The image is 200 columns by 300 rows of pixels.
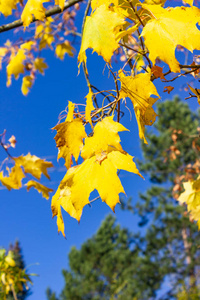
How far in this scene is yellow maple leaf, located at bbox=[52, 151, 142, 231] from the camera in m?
0.67

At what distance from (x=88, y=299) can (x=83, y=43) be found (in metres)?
13.1

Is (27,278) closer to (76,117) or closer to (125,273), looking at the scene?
(76,117)

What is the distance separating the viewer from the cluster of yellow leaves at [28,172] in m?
1.42

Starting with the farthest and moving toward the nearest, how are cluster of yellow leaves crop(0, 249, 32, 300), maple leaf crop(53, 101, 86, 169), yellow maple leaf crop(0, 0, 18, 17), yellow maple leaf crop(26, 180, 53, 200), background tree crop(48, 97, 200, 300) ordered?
1. background tree crop(48, 97, 200, 300)
2. cluster of yellow leaves crop(0, 249, 32, 300)
3. yellow maple leaf crop(26, 180, 53, 200)
4. yellow maple leaf crop(0, 0, 18, 17)
5. maple leaf crop(53, 101, 86, 169)

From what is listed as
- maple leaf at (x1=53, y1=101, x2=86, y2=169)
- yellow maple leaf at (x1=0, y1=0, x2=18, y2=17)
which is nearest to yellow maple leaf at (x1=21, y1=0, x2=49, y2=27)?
yellow maple leaf at (x1=0, y1=0, x2=18, y2=17)

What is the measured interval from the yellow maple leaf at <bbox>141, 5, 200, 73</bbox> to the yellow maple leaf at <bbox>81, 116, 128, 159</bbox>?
16cm

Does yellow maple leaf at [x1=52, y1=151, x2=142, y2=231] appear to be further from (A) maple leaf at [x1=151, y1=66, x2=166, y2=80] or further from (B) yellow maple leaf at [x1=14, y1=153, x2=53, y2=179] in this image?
(B) yellow maple leaf at [x1=14, y1=153, x2=53, y2=179]

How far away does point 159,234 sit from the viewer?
11.7 m

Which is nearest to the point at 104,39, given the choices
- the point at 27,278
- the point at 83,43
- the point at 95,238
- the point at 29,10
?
the point at 83,43

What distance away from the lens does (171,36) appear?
2.17ft

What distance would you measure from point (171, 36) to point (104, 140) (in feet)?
0.80

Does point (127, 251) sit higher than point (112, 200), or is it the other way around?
point (127, 251)

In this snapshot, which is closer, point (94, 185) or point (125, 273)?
point (94, 185)

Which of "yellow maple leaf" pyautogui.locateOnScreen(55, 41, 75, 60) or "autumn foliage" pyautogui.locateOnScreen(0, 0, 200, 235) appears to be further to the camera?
"yellow maple leaf" pyautogui.locateOnScreen(55, 41, 75, 60)
